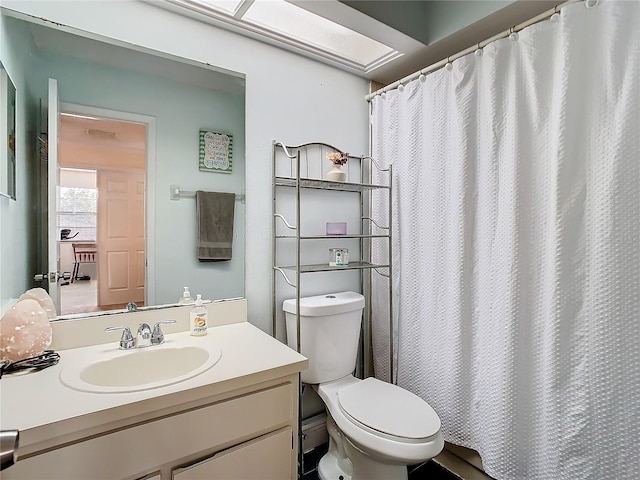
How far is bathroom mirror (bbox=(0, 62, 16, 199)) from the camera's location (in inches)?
40.1

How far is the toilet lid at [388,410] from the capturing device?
4.07 feet

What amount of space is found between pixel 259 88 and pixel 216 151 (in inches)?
16.0

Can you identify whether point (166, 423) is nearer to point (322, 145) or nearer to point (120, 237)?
point (120, 237)

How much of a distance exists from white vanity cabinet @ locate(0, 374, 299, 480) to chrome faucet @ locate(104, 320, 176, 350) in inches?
17.0

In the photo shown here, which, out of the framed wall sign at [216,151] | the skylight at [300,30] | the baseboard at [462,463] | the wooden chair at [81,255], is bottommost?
the baseboard at [462,463]

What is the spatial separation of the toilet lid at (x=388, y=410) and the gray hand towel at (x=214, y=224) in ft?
2.81

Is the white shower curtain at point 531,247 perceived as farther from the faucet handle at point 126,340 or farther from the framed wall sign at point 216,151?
the faucet handle at point 126,340

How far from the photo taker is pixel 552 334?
125 cm

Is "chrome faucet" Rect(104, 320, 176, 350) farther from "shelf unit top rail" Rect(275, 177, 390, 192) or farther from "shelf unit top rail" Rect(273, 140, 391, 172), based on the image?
"shelf unit top rail" Rect(273, 140, 391, 172)

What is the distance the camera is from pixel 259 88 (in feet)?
5.41

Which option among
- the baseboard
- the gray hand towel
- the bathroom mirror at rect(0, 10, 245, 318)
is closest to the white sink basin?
the bathroom mirror at rect(0, 10, 245, 318)

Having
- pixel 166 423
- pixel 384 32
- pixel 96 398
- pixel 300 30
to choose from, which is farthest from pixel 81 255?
pixel 384 32

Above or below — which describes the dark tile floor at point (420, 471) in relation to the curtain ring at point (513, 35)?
below

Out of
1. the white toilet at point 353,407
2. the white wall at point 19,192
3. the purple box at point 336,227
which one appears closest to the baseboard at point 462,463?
the white toilet at point 353,407
